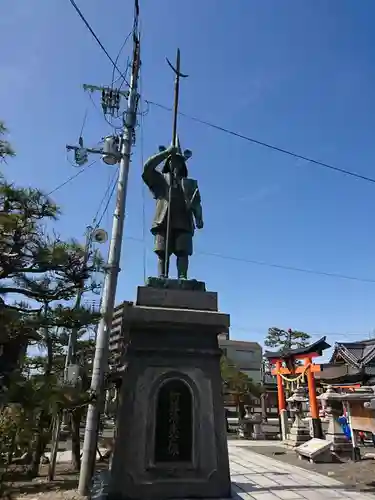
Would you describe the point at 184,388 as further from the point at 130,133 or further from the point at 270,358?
the point at 270,358

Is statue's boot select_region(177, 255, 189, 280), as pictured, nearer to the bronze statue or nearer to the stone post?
the bronze statue

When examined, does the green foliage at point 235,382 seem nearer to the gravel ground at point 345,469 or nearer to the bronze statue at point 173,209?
the gravel ground at point 345,469

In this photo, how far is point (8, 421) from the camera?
17.4ft

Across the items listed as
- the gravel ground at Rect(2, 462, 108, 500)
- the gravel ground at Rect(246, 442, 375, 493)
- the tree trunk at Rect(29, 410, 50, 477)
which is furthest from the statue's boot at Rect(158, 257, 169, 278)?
the gravel ground at Rect(246, 442, 375, 493)

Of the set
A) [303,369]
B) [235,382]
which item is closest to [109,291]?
[303,369]

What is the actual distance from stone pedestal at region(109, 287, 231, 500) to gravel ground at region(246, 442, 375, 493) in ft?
12.0

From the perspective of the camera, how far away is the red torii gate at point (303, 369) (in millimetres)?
16438

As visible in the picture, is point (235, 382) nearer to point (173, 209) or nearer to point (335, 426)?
point (335, 426)

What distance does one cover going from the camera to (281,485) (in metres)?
7.29

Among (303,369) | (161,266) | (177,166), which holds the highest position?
(177,166)

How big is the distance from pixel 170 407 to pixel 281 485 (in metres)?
3.31

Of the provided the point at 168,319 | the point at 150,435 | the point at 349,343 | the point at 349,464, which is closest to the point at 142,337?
the point at 168,319

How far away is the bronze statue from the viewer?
7.21 meters

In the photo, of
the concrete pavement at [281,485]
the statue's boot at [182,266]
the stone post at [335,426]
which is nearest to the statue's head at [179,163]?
the statue's boot at [182,266]
